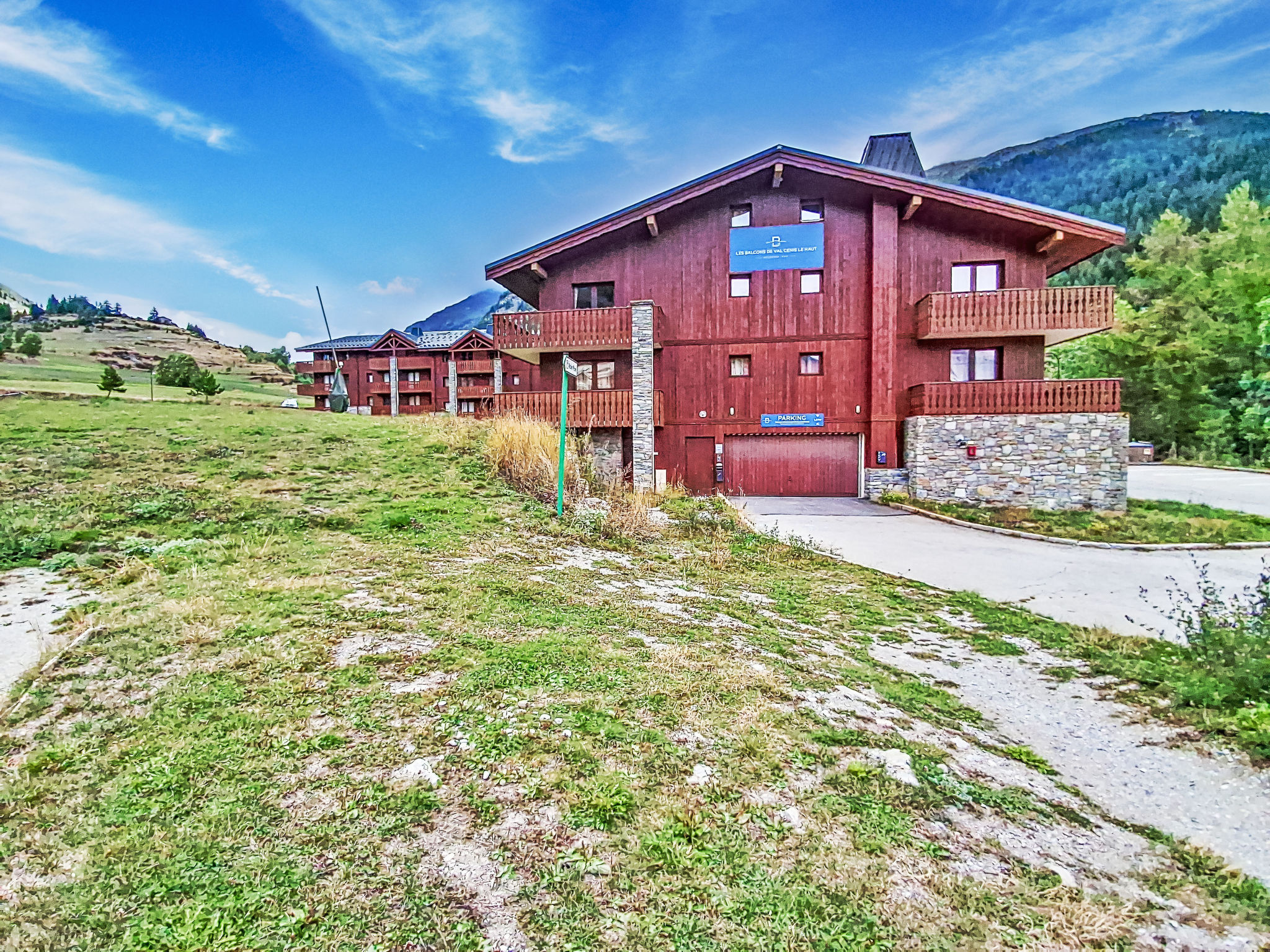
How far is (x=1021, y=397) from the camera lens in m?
15.6

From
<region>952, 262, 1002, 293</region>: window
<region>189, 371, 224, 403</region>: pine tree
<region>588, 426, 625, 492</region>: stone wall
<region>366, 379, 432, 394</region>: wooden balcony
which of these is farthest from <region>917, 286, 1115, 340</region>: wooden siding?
<region>366, 379, 432, 394</region>: wooden balcony

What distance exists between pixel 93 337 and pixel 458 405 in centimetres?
6601

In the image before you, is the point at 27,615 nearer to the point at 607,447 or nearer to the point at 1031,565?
the point at 1031,565

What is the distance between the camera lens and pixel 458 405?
4966cm

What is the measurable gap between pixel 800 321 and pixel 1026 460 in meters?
7.57

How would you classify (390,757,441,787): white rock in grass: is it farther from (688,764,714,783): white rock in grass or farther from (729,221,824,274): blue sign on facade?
(729,221,824,274): blue sign on facade

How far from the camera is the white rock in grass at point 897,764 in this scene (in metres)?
2.97

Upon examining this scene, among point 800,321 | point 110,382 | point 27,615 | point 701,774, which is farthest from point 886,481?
point 110,382

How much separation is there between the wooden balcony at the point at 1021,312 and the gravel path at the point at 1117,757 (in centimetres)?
1415

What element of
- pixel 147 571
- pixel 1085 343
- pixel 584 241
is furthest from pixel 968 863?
pixel 1085 343

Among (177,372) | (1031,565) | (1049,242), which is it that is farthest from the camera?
(177,372)

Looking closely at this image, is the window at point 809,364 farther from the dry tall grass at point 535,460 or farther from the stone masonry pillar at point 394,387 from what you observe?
the stone masonry pillar at point 394,387

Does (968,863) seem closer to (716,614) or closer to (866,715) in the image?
(866,715)

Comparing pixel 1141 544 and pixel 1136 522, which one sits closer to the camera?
pixel 1141 544
